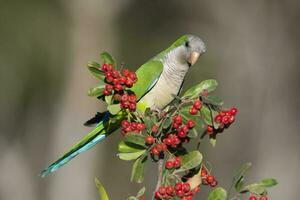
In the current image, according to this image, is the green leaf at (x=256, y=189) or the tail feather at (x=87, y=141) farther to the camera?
the tail feather at (x=87, y=141)

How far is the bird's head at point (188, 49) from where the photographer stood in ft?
11.4

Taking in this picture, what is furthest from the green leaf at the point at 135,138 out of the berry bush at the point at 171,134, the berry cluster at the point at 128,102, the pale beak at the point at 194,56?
the pale beak at the point at 194,56

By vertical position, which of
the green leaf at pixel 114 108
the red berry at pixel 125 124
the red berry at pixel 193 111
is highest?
the green leaf at pixel 114 108

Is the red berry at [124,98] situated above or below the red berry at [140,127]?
above

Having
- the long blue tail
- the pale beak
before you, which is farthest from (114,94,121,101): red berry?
the pale beak

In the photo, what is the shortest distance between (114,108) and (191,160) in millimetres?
315

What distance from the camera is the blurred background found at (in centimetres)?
754

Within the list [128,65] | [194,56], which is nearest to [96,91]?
[194,56]

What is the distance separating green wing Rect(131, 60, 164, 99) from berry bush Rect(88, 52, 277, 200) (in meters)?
0.94

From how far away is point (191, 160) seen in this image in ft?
7.29

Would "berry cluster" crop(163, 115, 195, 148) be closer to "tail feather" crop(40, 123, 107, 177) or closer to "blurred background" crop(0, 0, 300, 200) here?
"tail feather" crop(40, 123, 107, 177)

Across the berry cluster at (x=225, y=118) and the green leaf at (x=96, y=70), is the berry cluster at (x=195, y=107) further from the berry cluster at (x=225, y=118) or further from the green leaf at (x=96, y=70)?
the green leaf at (x=96, y=70)

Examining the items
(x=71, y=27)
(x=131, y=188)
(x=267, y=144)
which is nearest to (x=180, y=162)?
(x=267, y=144)

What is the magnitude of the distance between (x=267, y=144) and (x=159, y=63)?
14.1ft
